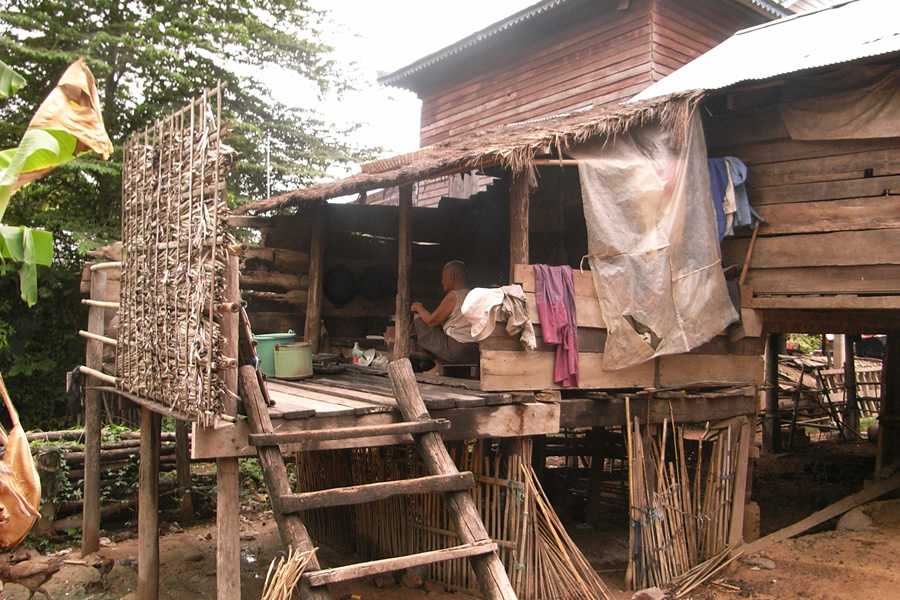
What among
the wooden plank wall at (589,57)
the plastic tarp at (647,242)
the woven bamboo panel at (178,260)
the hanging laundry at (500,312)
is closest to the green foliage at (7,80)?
the woven bamboo panel at (178,260)

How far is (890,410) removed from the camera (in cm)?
1027

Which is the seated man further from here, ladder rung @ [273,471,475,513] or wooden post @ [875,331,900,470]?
wooden post @ [875,331,900,470]

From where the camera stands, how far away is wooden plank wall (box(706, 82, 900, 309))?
677cm

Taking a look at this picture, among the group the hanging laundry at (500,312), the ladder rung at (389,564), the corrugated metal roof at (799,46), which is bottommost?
the ladder rung at (389,564)

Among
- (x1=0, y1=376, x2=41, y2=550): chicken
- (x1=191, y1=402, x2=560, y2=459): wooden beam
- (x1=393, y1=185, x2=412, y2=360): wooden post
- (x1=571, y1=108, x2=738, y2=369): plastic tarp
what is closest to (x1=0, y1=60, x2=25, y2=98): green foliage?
(x1=0, y1=376, x2=41, y2=550): chicken

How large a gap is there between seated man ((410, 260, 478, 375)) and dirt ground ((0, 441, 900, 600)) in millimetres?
2118

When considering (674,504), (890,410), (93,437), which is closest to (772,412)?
(890,410)

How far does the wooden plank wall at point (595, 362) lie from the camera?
19.2 feet

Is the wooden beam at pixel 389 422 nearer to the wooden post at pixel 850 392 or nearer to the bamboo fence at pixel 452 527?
the bamboo fence at pixel 452 527

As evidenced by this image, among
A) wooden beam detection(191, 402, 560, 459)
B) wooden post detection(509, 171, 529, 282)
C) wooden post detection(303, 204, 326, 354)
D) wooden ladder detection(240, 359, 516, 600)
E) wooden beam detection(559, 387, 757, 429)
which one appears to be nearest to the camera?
wooden ladder detection(240, 359, 516, 600)

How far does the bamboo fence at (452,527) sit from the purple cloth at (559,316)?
69 cm

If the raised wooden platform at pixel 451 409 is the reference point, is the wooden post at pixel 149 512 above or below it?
below

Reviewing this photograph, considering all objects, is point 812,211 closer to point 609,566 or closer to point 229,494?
point 609,566

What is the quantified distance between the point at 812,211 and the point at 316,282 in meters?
5.30
